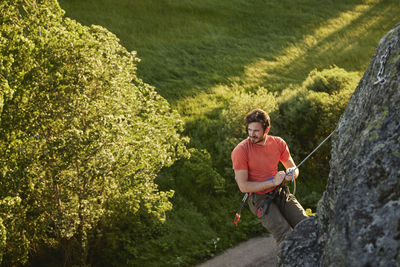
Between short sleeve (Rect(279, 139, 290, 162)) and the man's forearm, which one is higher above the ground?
short sleeve (Rect(279, 139, 290, 162))

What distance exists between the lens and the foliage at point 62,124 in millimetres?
8453

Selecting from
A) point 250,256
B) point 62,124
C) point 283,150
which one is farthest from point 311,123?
point 62,124

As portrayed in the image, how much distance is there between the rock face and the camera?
396 centimetres

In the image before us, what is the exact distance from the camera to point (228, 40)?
1082 inches

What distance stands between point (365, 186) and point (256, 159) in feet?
10.2

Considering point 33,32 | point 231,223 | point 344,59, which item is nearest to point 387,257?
point 33,32

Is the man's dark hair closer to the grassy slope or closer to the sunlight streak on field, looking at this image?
the grassy slope

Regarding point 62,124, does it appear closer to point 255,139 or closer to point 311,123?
point 255,139

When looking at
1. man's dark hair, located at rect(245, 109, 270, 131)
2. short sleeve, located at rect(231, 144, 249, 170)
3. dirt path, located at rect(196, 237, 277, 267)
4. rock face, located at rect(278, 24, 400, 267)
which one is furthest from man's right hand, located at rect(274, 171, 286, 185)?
dirt path, located at rect(196, 237, 277, 267)

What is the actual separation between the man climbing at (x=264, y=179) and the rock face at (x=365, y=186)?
1.71 meters

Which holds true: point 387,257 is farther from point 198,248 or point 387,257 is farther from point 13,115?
point 198,248

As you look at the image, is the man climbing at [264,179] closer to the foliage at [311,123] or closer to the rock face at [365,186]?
the rock face at [365,186]

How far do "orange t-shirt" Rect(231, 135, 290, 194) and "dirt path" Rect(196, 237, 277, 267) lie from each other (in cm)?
436

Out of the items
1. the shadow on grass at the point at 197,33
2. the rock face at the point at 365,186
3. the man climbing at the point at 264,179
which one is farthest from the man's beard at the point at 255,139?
the shadow on grass at the point at 197,33
